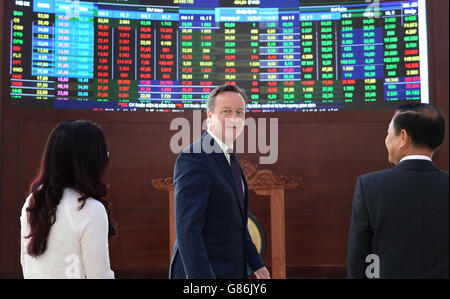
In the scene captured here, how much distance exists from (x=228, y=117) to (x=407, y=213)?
30.2 inches

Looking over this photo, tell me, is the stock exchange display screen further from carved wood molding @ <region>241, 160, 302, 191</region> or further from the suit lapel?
the suit lapel

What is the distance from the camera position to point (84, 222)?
129 cm

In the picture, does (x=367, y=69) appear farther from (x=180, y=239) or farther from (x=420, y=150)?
(x=180, y=239)

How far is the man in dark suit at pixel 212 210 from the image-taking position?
1.48 m

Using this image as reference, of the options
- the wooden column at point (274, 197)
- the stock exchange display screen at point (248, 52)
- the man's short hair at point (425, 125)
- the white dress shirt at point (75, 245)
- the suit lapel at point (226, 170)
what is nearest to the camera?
the white dress shirt at point (75, 245)

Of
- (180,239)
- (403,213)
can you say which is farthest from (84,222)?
(403,213)

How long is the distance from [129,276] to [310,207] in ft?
5.32

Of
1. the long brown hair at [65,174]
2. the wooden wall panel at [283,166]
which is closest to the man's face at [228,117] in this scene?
the long brown hair at [65,174]

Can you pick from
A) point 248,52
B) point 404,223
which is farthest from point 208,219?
point 248,52

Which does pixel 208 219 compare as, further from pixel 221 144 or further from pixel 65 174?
pixel 65 174

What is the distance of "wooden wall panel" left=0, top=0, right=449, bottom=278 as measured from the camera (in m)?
3.48

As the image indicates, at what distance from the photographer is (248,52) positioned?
149 inches

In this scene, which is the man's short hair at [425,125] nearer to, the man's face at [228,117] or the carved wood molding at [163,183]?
the man's face at [228,117]

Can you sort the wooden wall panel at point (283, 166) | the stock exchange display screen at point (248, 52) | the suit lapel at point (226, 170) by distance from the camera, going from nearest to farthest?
the suit lapel at point (226, 170)
the wooden wall panel at point (283, 166)
the stock exchange display screen at point (248, 52)
